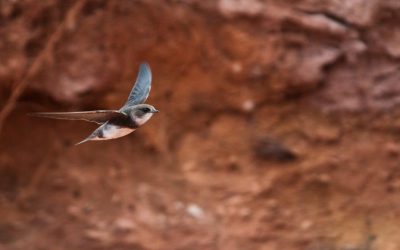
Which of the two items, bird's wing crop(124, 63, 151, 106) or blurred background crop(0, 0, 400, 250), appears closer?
bird's wing crop(124, 63, 151, 106)

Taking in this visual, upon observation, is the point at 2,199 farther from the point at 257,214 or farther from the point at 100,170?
the point at 257,214

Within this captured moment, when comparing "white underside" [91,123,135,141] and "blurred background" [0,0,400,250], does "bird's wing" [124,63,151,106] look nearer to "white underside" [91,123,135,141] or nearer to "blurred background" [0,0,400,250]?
"white underside" [91,123,135,141]

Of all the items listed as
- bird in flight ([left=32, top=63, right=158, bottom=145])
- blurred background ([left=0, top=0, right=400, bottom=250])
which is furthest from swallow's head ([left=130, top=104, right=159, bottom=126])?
blurred background ([left=0, top=0, right=400, bottom=250])

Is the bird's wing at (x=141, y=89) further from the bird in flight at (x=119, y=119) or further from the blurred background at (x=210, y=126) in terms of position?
the blurred background at (x=210, y=126)

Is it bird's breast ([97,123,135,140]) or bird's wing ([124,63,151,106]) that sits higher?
bird's wing ([124,63,151,106])

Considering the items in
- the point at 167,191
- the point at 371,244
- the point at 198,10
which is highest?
the point at 198,10

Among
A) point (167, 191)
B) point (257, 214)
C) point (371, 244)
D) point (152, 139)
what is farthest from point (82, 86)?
point (371, 244)

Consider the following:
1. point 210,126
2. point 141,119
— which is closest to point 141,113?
point 141,119
